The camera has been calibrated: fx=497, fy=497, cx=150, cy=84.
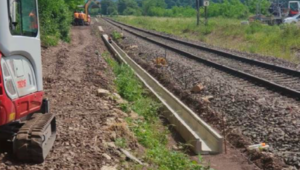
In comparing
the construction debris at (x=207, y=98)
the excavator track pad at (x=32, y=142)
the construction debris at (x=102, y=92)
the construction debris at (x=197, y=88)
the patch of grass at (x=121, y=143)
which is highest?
the excavator track pad at (x=32, y=142)

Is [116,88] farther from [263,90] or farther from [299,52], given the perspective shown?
[299,52]

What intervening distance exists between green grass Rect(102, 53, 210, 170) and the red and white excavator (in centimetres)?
161

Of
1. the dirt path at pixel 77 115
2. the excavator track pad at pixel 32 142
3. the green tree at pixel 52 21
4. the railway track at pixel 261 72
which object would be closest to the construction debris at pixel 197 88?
the railway track at pixel 261 72

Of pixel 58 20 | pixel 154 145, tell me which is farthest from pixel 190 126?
pixel 58 20

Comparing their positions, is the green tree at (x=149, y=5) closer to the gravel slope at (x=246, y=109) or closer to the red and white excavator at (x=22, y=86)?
the gravel slope at (x=246, y=109)

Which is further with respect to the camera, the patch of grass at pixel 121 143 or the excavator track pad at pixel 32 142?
the patch of grass at pixel 121 143

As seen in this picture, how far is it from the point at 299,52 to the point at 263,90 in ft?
39.6

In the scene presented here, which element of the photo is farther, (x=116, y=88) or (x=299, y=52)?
(x=299, y=52)

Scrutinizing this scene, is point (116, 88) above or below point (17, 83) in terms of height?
below

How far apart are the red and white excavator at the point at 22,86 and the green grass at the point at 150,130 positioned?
1.61 metres

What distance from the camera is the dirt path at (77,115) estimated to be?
6.74 m

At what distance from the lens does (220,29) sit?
43.1 meters

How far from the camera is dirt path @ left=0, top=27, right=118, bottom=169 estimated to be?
674 cm

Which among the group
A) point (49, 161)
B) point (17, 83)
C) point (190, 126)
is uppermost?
point (17, 83)
